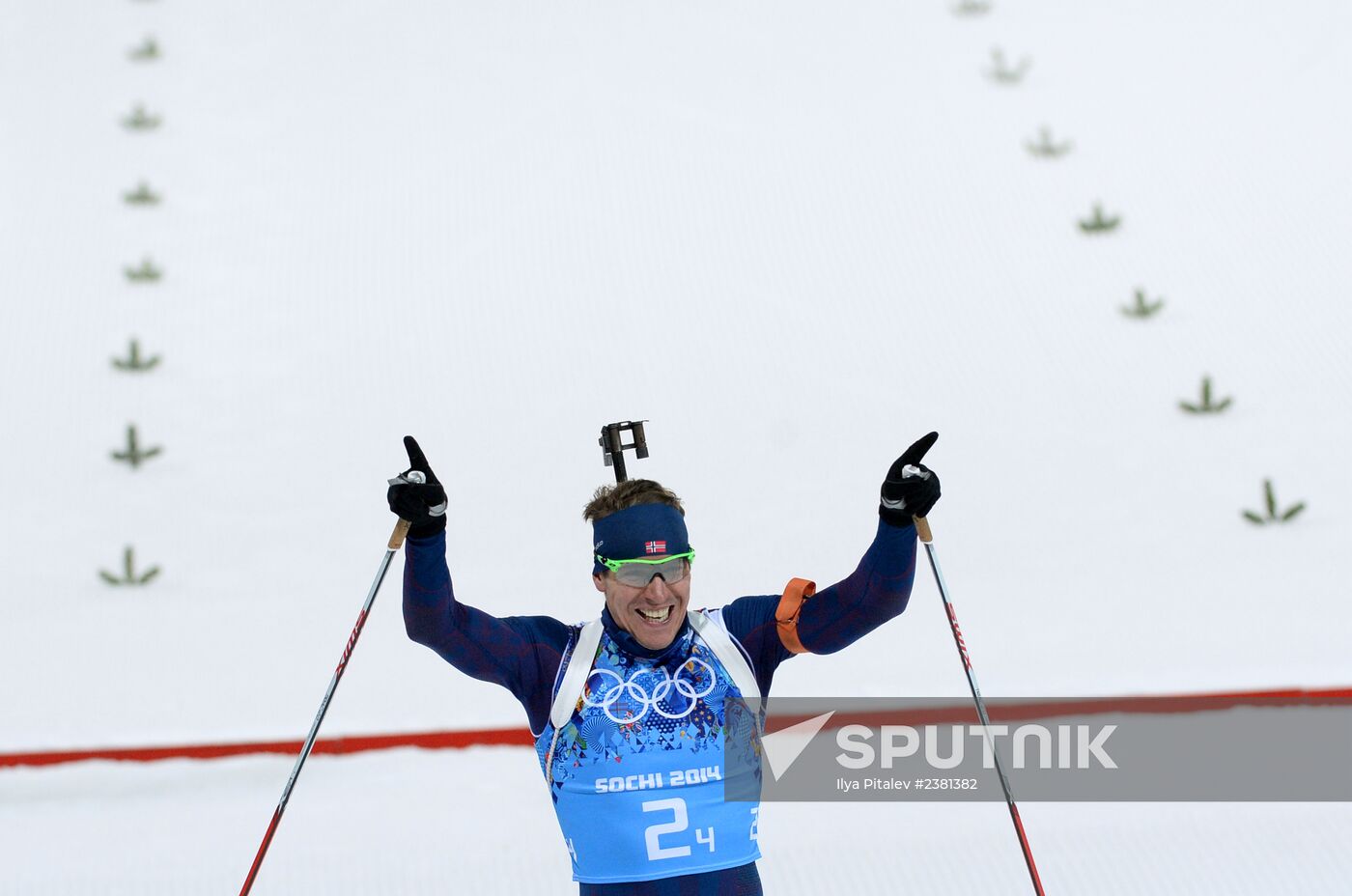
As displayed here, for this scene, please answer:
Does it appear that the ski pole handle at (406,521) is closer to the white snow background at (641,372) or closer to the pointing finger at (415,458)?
the pointing finger at (415,458)

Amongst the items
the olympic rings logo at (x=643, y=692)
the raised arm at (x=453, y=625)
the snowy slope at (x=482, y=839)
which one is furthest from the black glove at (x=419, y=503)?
the snowy slope at (x=482, y=839)

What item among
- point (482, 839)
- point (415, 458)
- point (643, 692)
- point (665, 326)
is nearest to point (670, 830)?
point (643, 692)

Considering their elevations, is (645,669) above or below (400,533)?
below

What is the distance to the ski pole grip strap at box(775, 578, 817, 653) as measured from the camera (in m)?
2.54

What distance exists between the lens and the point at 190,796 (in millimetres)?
4238

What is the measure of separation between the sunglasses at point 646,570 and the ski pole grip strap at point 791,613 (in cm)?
19

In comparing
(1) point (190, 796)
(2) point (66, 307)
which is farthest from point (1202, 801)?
(2) point (66, 307)

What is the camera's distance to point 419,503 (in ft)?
7.64

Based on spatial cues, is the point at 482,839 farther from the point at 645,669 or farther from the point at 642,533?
the point at 642,533

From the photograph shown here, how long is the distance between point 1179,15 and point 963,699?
23.4 feet

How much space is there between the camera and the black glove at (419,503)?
2316mm

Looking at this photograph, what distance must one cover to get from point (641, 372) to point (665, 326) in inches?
17.7

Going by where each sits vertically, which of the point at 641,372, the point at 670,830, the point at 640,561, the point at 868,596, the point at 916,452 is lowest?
the point at 670,830

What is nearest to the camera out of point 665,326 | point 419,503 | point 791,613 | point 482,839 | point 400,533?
point 419,503
